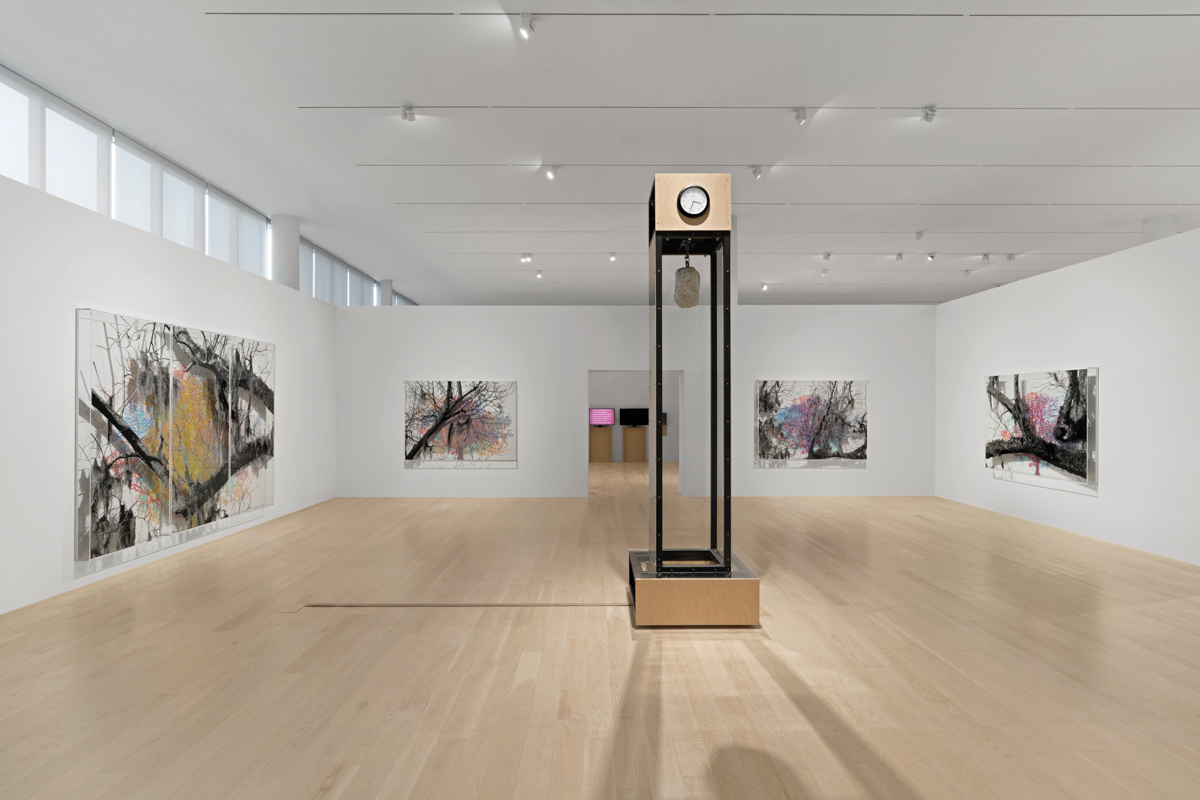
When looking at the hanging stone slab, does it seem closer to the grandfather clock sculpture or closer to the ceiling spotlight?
the grandfather clock sculpture

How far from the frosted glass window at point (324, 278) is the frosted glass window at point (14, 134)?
222 inches

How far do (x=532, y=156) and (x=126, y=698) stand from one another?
18.7 feet

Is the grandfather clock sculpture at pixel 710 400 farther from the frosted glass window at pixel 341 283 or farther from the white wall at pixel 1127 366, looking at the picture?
the frosted glass window at pixel 341 283

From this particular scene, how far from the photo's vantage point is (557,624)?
14.0ft

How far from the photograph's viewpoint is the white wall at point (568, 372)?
33.6 feet

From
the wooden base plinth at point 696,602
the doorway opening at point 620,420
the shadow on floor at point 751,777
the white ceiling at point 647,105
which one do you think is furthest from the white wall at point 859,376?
the shadow on floor at point 751,777

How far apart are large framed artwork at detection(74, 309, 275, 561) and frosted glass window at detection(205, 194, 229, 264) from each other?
1523 millimetres

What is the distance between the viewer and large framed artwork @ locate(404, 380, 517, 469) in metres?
10.3

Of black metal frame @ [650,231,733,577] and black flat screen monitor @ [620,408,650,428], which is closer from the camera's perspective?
black metal frame @ [650,231,733,577]

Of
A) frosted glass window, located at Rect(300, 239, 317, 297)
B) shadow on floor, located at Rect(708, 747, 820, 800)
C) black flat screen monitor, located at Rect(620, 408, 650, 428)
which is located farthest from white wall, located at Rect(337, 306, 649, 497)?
shadow on floor, located at Rect(708, 747, 820, 800)

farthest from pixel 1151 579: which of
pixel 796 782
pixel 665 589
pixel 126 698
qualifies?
pixel 126 698

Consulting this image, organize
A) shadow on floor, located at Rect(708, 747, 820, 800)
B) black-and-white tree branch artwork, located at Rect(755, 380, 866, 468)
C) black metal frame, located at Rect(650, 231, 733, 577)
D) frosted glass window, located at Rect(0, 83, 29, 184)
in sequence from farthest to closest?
black-and-white tree branch artwork, located at Rect(755, 380, 866, 468)
frosted glass window, located at Rect(0, 83, 29, 184)
black metal frame, located at Rect(650, 231, 733, 577)
shadow on floor, located at Rect(708, 747, 820, 800)

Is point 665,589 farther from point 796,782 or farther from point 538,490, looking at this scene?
point 538,490

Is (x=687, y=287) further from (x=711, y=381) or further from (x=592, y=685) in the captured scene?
(x=592, y=685)
